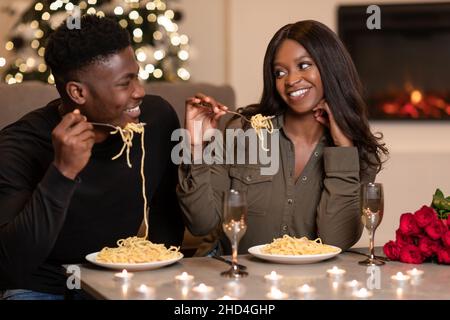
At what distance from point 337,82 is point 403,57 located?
341 centimetres

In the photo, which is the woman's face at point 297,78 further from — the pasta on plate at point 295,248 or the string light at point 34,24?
the string light at point 34,24

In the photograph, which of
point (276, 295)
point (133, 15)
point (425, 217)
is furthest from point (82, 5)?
point (276, 295)

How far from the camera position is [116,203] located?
2359mm

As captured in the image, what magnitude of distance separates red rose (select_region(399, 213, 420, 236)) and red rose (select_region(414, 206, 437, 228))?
0.01 meters

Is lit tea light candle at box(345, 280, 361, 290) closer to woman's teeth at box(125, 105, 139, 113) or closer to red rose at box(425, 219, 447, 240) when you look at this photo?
red rose at box(425, 219, 447, 240)

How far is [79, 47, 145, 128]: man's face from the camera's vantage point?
2.27 metres

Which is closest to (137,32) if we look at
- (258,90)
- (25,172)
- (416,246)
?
(258,90)

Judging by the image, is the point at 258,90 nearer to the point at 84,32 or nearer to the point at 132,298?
→ the point at 84,32

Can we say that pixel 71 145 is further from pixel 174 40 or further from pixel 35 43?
pixel 174 40

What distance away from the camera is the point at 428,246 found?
2012mm

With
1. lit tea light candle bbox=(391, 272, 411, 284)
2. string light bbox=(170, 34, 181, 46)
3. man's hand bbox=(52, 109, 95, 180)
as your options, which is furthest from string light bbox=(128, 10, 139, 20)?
lit tea light candle bbox=(391, 272, 411, 284)

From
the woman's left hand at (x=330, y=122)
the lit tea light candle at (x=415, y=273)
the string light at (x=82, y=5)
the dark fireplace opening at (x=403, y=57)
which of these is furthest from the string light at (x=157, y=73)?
the lit tea light candle at (x=415, y=273)

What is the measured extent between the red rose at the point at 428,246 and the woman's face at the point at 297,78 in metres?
0.70

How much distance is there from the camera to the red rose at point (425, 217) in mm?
2014
